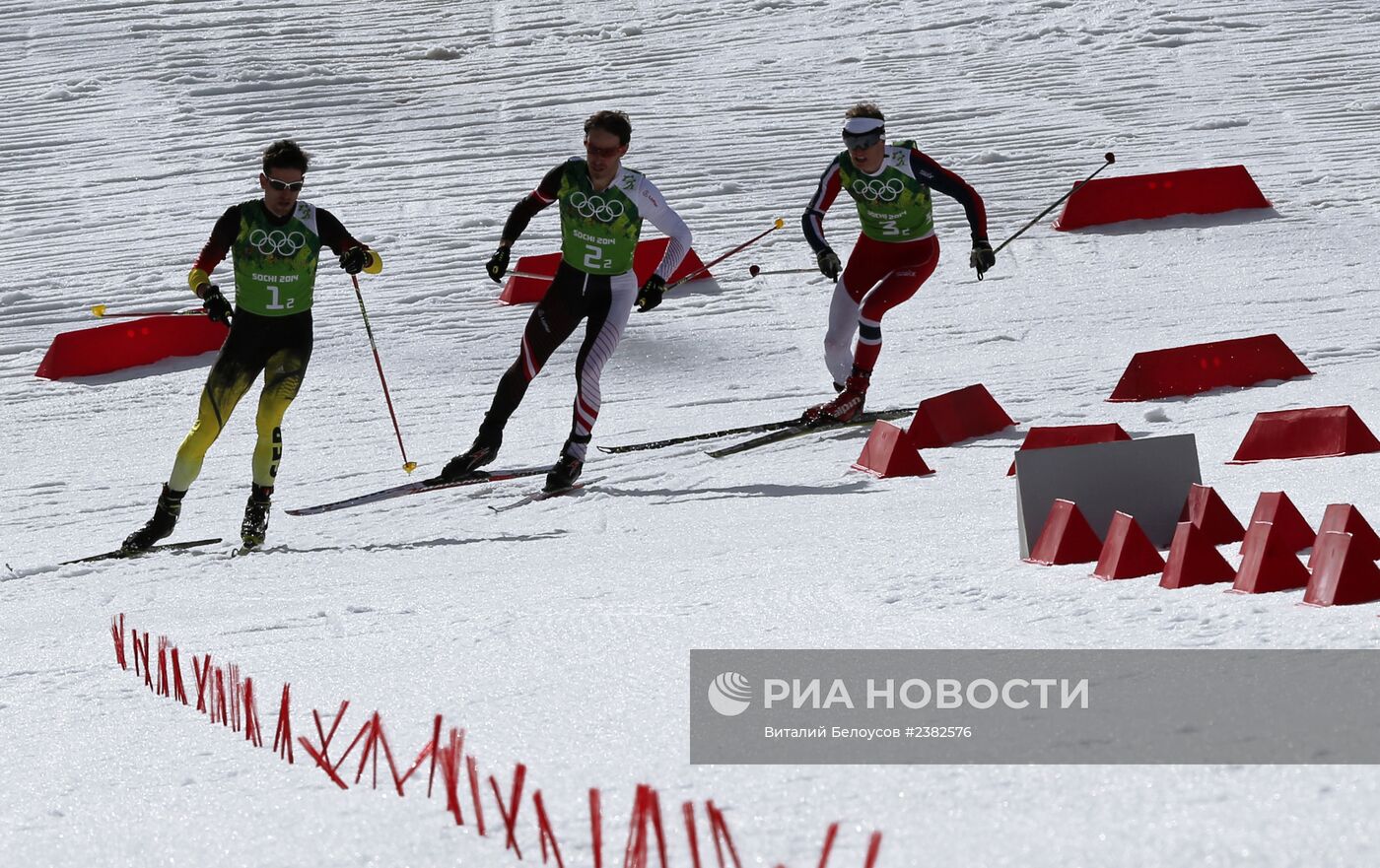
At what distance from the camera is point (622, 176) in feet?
23.8

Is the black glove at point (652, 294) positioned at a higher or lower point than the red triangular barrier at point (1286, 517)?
lower

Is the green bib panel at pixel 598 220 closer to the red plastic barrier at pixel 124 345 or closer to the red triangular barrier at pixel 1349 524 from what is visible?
the red triangular barrier at pixel 1349 524

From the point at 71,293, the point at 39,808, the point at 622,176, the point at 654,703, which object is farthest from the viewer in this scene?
Result: the point at 71,293

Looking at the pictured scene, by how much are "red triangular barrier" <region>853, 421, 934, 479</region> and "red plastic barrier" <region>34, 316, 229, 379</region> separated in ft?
19.0

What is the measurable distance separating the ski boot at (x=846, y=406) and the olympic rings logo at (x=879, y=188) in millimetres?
827

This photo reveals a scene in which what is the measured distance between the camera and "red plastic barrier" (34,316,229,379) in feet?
35.8

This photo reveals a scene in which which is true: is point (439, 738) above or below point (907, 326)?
above

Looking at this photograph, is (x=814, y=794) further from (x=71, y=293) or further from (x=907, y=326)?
(x=71, y=293)

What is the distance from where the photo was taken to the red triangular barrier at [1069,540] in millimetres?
4324

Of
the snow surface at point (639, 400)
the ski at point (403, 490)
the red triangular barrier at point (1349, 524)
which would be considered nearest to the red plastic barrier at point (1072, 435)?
the snow surface at point (639, 400)

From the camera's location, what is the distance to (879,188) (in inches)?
311

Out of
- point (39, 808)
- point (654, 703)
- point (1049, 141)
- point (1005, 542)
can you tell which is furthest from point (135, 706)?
point (1049, 141)

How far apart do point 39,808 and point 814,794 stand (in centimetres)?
143

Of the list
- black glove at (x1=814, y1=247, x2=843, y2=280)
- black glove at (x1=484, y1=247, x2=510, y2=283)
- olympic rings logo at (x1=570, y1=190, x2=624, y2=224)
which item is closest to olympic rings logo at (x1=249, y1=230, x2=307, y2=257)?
black glove at (x1=484, y1=247, x2=510, y2=283)
